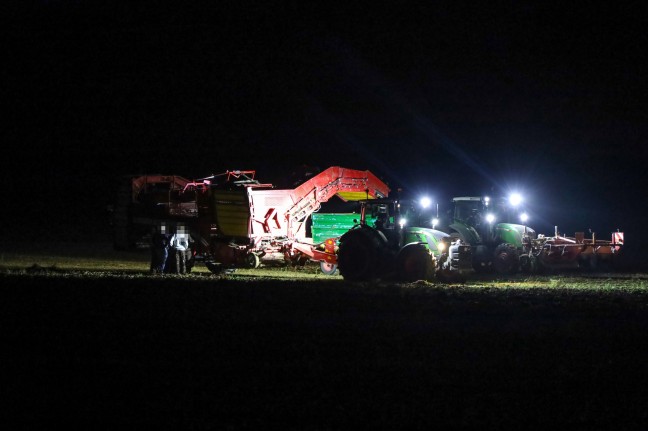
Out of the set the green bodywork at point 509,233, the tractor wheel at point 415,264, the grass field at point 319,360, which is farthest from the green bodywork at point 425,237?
the green bodywork at point 509,233

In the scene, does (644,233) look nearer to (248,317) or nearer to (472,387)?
(248,317)

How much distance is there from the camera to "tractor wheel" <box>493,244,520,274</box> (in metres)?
24.0

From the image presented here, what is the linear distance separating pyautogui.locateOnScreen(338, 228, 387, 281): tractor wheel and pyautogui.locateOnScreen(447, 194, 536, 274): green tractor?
4.80m

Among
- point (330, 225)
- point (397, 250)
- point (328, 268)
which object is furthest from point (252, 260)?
point (397, 250)

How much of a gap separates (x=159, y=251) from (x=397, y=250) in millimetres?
7403

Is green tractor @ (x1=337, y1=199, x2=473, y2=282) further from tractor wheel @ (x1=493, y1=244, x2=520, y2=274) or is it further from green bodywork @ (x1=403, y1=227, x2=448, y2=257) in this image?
tractor wheel @ (x1=493, y1=244, x2=520, y2=274)

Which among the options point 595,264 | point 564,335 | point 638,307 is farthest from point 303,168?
point 564,335

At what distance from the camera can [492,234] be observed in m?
24.2

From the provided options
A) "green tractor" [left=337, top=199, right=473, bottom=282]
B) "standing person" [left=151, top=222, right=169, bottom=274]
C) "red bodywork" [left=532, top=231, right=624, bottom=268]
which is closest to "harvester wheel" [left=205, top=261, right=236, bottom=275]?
"standing person" [left=151, top=222, right=169, bottom=274]

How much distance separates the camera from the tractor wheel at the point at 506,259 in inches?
944

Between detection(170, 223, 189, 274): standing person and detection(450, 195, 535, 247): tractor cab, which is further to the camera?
detection(450, 195, 535, 247): tractor cab

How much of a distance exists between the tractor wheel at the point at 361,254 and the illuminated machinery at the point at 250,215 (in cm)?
251

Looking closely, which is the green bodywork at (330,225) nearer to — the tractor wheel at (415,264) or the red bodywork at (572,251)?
the tractor wheel at (415,264)

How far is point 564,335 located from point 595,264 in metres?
17.2
